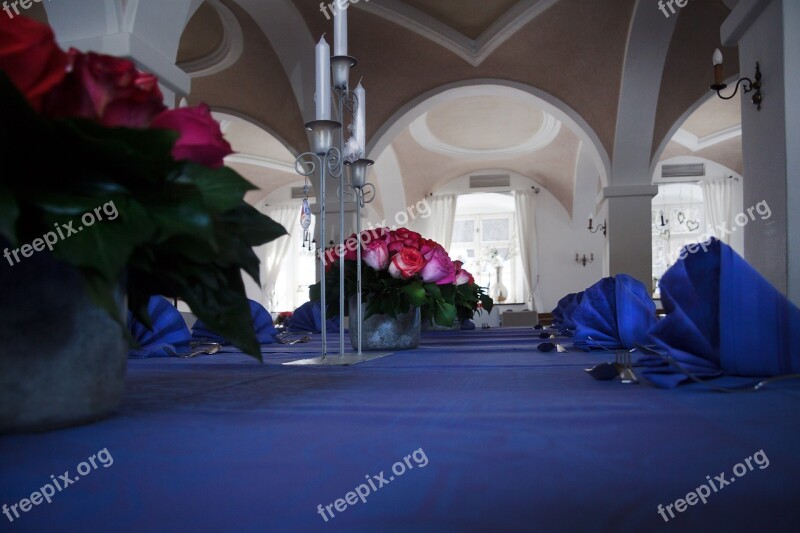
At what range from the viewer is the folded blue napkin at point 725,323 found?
81 centimetres

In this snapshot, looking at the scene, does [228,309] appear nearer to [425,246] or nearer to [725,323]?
[725,323]

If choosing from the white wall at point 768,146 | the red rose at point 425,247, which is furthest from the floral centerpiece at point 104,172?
the white wall at point 768,146

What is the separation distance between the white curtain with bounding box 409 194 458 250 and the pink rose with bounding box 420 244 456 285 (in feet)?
34.7

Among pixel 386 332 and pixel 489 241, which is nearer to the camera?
pixel 386 332

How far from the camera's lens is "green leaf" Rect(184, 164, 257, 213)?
508 mm

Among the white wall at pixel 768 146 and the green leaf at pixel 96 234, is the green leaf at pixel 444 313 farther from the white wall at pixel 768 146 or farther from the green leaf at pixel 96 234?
the white wall at pixel 768 146

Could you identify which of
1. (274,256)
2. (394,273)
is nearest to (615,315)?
(394,273)

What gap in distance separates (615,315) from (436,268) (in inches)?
18.3

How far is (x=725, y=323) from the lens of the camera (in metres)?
0.83

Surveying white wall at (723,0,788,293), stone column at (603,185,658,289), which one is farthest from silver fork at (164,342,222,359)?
stone column at (603,185,658,289)

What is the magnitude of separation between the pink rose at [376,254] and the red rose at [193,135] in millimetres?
1029

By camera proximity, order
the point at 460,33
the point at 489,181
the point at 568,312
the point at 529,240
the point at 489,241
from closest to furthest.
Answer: the point at 568,312 < the point at 460,33 < the point at 529,240 < the point at 489,181 < the point at 489,241

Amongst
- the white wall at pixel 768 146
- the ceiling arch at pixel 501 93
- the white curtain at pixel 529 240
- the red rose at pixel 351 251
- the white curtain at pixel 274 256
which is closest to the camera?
the red rose at pixel 351 251

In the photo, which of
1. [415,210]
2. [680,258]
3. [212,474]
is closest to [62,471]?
[212,474]
